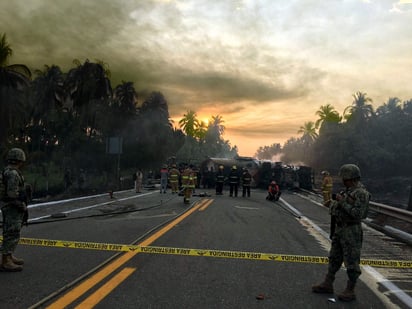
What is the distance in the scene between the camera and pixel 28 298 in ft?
13.6

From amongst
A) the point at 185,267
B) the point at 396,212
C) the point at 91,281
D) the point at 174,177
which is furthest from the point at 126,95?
the point at 91,281

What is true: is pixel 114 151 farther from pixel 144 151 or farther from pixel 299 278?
pixel 144 151

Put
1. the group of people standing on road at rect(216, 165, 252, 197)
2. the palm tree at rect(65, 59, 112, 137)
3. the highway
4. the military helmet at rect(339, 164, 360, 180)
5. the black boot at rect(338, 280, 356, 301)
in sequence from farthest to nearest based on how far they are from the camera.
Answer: the palm tree at rect(65, 59, 112, 137)
the group of people standing on road at rect(216, 165, 252, 197)
the military helmet at rect(339, 164, 360, 180)
the black boot at rect(338, 280, 356, 301)
the highway

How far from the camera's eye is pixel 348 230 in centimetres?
471

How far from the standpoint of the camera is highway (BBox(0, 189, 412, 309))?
14.1ft

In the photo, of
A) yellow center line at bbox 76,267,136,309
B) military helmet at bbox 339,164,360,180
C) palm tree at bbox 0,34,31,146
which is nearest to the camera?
yellow center line at bbox 76,267,136,309

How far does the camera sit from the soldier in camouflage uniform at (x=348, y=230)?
4590mm

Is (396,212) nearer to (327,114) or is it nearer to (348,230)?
(348,230)

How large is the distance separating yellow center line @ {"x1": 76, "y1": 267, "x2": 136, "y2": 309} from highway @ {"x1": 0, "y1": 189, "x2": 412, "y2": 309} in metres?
0.01

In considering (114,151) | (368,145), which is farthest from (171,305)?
(368,145)

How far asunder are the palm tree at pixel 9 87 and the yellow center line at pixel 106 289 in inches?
1337

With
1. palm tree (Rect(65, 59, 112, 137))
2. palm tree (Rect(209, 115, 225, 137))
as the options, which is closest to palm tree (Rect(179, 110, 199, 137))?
palm tree (Rect(209, 115, 225, 137))

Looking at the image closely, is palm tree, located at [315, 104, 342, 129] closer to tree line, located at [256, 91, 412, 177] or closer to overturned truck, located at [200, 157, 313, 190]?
tree line, located at [256, 91, 412, 177]

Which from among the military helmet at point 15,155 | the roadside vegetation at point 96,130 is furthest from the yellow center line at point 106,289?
the roadside vegetation at point 96,130
